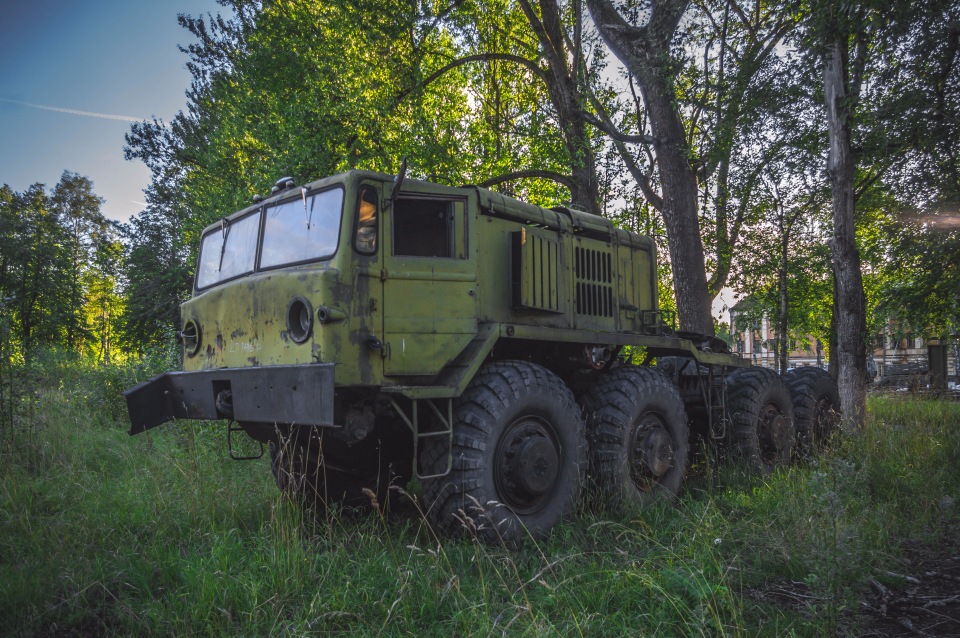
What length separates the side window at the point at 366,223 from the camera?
14.3 ft

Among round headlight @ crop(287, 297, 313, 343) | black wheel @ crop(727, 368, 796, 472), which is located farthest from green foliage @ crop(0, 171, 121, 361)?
black wheel @ crop(727, 368, 796, 472)

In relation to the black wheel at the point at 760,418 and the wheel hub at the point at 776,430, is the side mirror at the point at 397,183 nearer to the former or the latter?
the black wheel at the point at 760,418

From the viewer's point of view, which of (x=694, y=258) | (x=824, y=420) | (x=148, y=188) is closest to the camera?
A: (x=824, y=420)

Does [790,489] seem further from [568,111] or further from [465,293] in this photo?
[568,111]

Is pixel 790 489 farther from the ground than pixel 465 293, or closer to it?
closer to it

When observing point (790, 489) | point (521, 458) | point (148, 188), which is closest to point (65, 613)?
point (521, 458)

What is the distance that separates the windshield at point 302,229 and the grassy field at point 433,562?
1.76 meters

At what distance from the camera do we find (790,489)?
5.63 metres

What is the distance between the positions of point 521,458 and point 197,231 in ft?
51.0

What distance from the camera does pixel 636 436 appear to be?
5.67 meters

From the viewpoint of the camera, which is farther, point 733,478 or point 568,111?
point 568,111

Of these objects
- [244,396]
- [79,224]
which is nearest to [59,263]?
[79,224]

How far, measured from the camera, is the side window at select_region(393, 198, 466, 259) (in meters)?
4.68

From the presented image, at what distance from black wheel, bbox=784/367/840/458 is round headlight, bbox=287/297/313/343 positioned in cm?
628
